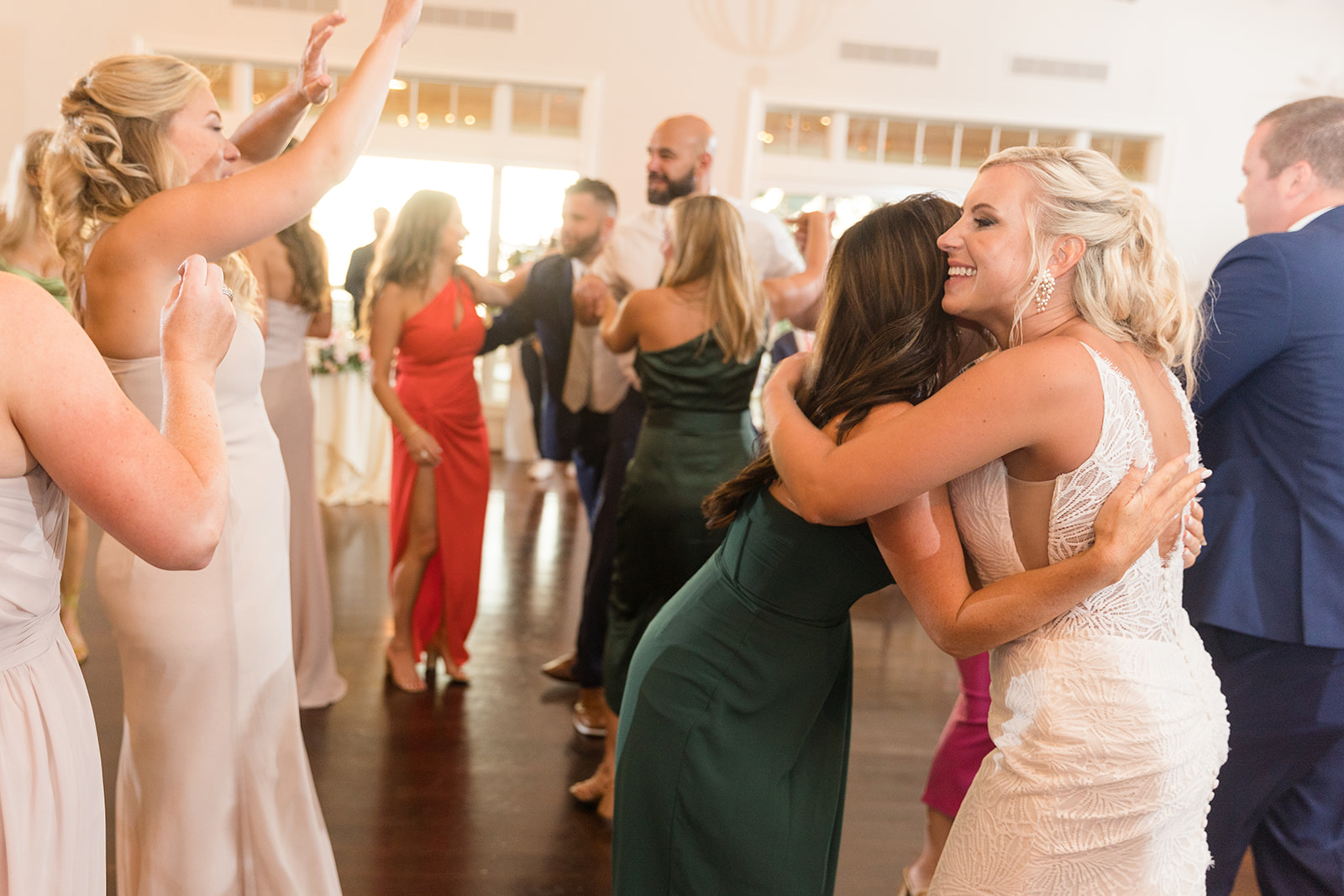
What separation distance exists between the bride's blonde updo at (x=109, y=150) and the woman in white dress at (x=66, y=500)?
0.65 metres

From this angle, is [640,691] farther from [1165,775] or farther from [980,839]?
[1165,775]

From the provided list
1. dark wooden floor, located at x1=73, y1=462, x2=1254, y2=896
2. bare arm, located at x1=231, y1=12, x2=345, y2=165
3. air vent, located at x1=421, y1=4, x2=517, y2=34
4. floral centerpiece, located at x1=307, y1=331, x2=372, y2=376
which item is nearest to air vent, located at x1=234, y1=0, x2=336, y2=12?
air vent, located at x1=421, y1=4, x2=517, y2=34

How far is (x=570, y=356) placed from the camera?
365cm

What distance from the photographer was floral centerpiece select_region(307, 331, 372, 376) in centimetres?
617

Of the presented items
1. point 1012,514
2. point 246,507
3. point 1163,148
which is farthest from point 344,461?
point 1163,148

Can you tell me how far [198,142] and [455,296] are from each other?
175 centimetres

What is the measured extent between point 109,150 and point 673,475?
4.93 ft

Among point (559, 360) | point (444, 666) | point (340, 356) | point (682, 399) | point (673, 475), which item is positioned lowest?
point (444, 666)

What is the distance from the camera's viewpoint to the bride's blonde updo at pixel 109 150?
1691 millimetres

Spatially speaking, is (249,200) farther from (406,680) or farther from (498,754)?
(406,680)

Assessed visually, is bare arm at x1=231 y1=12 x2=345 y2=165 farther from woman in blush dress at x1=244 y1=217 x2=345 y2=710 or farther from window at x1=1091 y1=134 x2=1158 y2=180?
window at x1=1091 y1=134 x2=1158 y2=180

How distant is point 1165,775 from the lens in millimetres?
1323

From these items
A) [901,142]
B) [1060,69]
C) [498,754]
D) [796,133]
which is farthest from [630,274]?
[1060,69]

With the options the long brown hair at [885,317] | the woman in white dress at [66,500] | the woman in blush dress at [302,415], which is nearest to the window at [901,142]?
the woman in blush dress at [302,415]
